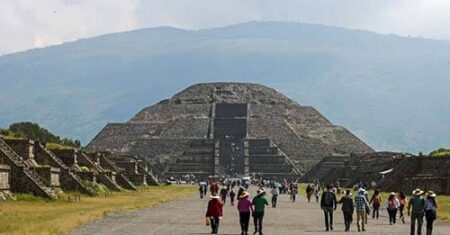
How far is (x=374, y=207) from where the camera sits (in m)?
46.1

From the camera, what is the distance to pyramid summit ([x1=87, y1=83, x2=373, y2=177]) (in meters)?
137

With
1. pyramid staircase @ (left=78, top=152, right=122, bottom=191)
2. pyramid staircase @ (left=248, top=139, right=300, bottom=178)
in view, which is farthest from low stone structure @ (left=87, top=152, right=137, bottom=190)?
pyramid staircase @ (left=248, top=139, right=300, bottom=178)

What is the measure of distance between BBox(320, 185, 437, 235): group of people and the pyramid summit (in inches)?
3516

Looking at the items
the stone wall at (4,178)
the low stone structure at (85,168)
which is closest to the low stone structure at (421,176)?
the low stone structure at (85,168)

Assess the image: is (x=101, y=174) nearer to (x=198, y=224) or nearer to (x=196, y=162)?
(x=198, y=224)

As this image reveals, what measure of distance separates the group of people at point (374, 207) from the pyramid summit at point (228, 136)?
293ft

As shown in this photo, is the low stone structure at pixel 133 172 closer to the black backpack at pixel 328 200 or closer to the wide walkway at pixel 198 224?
the wide walkway at pixel 198 224

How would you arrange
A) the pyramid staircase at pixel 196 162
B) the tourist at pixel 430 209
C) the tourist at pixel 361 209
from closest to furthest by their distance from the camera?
the tourist at pixel 430 209
the tourist at pixel 361 209
the pyramid staircase at pixel 196 162

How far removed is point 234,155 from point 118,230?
108231mm

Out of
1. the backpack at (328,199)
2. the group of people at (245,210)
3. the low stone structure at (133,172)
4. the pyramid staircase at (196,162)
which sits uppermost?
the pyramid staircase at (196,162)

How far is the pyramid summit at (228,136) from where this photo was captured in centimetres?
13712

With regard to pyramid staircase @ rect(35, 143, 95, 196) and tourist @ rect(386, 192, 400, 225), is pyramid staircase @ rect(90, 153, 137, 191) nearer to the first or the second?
pyramid staircase @ rect(35, 143, 95, 196)

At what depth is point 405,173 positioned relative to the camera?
81.5 meters

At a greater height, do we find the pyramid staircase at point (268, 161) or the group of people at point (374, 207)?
the pyramid staircase at point (268, 161)
